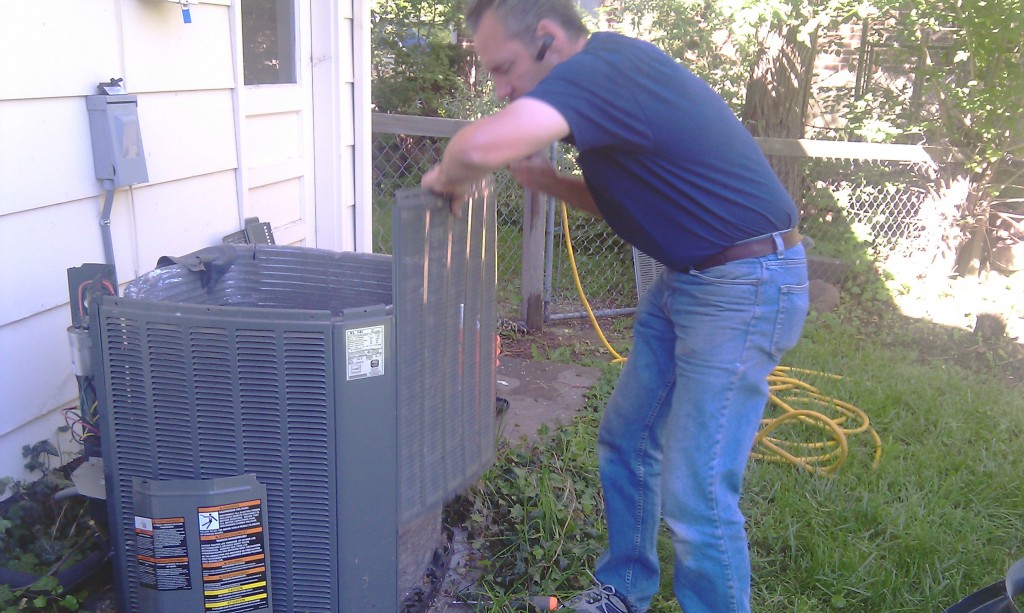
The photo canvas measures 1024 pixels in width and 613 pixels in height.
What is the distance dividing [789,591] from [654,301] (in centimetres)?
118

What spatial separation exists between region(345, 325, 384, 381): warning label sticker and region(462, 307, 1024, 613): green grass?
1.02 m

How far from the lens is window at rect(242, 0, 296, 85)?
3535 mm

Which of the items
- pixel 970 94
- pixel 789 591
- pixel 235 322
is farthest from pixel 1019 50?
pixel 235 322

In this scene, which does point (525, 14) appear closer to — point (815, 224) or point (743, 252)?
point (743, 252)

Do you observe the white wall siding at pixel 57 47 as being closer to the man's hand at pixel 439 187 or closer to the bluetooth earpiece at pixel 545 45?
the man's hand at pixel 439 187

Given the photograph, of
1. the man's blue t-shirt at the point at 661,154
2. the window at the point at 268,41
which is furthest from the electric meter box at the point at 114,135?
the man's blue t-shirt at the point at 661,154

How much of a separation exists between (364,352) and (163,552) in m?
0.69

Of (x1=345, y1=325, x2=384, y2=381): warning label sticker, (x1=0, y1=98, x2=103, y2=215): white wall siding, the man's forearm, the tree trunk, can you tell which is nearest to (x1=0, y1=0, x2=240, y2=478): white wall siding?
(x1=0, y1=98, x2=103, y2=215): white wall siding

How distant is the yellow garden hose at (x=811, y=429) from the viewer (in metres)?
3.52

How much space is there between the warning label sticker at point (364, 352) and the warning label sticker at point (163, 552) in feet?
1.81

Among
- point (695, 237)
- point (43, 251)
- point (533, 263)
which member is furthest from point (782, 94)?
point (43, 251)

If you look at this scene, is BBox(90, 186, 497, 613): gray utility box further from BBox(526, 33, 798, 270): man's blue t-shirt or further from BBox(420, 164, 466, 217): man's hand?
BBox(526, 33, 798, 270): man's blue t-shirt

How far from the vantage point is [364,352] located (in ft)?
6.26

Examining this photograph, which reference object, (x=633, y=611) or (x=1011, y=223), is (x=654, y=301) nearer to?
(x=633, y=611)
